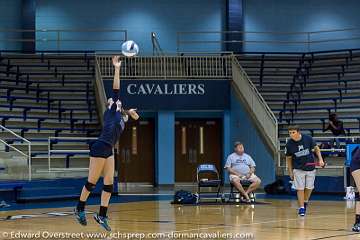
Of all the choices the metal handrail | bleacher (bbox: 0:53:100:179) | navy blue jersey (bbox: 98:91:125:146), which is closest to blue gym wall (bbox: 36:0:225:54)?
the metal handrail

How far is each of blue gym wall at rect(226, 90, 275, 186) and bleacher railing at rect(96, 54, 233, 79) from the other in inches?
48.2

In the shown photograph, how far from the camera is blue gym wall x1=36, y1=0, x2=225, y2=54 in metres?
30.3

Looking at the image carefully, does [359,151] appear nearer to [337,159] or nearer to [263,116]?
[337,159]

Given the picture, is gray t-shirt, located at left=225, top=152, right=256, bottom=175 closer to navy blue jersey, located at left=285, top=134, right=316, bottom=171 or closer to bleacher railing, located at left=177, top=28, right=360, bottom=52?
navy blue jersey, located at left=285, top=134, right=316, bottom=171

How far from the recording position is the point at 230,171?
1791 centimetres

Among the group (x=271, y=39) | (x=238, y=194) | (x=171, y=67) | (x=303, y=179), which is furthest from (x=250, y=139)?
(x=303, y=179)

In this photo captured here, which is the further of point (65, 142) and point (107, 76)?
point (107, 76)

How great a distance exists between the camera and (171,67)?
2709 centimetres

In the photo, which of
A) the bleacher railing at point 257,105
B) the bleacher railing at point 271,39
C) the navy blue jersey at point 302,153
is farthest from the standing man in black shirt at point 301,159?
the bleacher railing at point 271,39

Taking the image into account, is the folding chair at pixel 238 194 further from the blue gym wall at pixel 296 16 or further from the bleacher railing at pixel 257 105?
the blue gym wall at pixel 296 16

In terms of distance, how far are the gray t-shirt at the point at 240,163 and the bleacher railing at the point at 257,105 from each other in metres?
4.03

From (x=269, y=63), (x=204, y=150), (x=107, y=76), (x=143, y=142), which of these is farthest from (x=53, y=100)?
(x=269, y=63)

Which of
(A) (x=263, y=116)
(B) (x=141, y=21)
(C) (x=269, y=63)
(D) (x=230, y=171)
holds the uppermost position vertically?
(B) (x=141, y=21)

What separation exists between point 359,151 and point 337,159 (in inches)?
423
